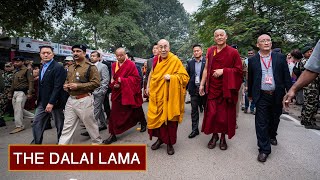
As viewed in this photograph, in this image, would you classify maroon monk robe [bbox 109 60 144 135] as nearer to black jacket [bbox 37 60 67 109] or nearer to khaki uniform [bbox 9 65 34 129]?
black jacket [bbox 37 60 67 109]

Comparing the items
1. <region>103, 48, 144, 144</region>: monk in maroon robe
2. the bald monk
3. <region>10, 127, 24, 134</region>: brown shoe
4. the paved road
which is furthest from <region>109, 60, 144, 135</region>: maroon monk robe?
<region>10, 127, 24, 134</region>: brown shoe

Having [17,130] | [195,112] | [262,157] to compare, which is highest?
[195,112]

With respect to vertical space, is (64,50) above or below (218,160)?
above

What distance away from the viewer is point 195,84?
5410mm

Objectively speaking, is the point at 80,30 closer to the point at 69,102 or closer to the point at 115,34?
the point at 115,34

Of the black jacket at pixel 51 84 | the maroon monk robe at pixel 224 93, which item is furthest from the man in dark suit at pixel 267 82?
the black jacket at pixel 51 84

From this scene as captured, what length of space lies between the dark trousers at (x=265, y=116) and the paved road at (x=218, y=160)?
0.80 ft

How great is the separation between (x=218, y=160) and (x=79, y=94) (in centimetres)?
240

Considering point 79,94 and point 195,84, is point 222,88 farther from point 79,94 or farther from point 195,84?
point 79,94

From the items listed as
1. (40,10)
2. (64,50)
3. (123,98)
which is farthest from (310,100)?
(64,50)

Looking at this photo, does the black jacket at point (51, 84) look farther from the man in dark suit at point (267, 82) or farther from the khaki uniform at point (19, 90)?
the man in dark suit at point (267, 82)

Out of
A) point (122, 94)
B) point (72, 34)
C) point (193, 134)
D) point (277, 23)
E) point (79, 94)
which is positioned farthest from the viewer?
point (72, 34)

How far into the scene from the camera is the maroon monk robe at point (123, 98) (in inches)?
186

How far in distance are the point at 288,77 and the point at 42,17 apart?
36.0 ft
